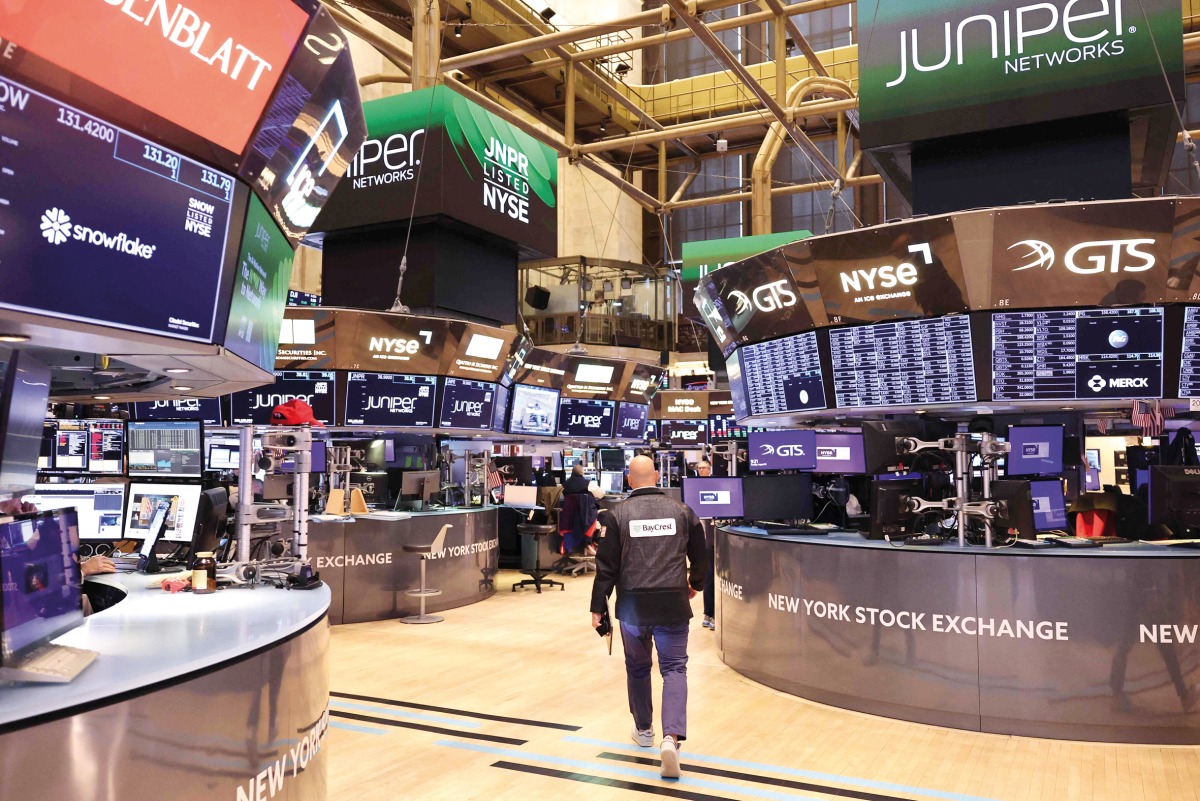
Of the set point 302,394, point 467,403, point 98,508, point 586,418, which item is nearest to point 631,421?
point 586,418

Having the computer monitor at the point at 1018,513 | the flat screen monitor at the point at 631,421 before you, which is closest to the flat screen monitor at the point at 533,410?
the flat screen monitor at the point at 631,421

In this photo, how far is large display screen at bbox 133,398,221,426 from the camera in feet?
31.4

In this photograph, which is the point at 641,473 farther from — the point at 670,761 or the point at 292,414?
the point at 292,414

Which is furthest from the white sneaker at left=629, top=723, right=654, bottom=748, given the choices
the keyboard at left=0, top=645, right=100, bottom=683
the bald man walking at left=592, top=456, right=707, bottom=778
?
the keyboard at left=0, top=645, right=100, bottom=683

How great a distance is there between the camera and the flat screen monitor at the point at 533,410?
12016 mm

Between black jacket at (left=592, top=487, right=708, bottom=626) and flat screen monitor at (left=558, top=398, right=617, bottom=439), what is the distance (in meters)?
8.79

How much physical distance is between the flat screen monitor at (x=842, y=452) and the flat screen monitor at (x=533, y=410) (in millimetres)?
5603

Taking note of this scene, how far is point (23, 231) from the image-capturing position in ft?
8.63

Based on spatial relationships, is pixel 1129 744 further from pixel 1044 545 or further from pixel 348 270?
pixel 348 270

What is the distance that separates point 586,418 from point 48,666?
12.0 metres

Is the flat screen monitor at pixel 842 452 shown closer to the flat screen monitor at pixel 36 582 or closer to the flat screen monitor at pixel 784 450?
the flat screen monitor at pixel 784 450

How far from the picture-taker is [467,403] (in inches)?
407

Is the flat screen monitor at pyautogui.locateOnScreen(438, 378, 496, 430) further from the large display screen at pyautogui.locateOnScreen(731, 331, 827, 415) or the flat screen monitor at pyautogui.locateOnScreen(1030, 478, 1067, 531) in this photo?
the flat screen monitor at pyautogui.locateOnScreen(1030, 478, 1067, 531)

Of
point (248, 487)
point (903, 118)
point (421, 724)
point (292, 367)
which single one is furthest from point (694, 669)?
point (292, 367)
